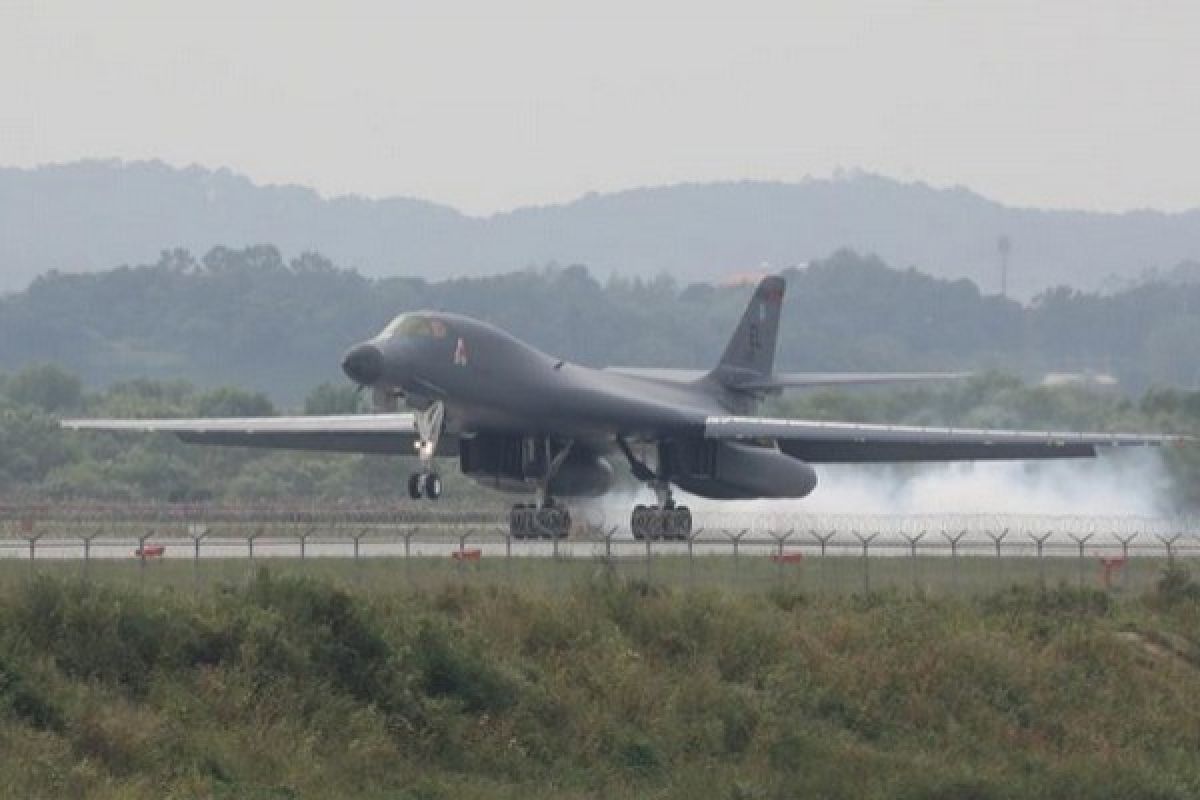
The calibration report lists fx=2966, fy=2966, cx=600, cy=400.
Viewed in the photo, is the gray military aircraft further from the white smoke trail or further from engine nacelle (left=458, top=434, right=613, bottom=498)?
the white smoke trail

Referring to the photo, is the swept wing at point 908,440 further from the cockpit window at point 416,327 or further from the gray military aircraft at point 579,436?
the cockpit window at point 416,327

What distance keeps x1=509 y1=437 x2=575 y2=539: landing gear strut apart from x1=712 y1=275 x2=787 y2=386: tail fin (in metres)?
8.96

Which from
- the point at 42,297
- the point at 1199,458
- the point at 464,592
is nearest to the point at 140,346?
the point at 42,297

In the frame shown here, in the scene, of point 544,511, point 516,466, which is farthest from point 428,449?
point 516,466

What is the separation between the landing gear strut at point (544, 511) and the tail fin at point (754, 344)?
29.4ft

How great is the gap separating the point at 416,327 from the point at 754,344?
55.6ft

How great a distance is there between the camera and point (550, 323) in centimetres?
16250

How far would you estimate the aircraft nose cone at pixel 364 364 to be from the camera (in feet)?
178

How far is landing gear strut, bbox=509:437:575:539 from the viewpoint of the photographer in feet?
194

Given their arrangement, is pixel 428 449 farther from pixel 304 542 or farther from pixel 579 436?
pixel 579 436

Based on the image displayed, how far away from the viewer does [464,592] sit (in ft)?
122

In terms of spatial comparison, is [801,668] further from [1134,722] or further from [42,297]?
[42,297]

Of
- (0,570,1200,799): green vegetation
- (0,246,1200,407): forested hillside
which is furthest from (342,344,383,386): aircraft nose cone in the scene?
(0,246,1200,407): forested hillside

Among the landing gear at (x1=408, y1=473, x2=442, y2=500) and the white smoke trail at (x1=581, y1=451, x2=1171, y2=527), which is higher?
the landing gear at (x1=408, y1=473, x2=442, y2=500)
